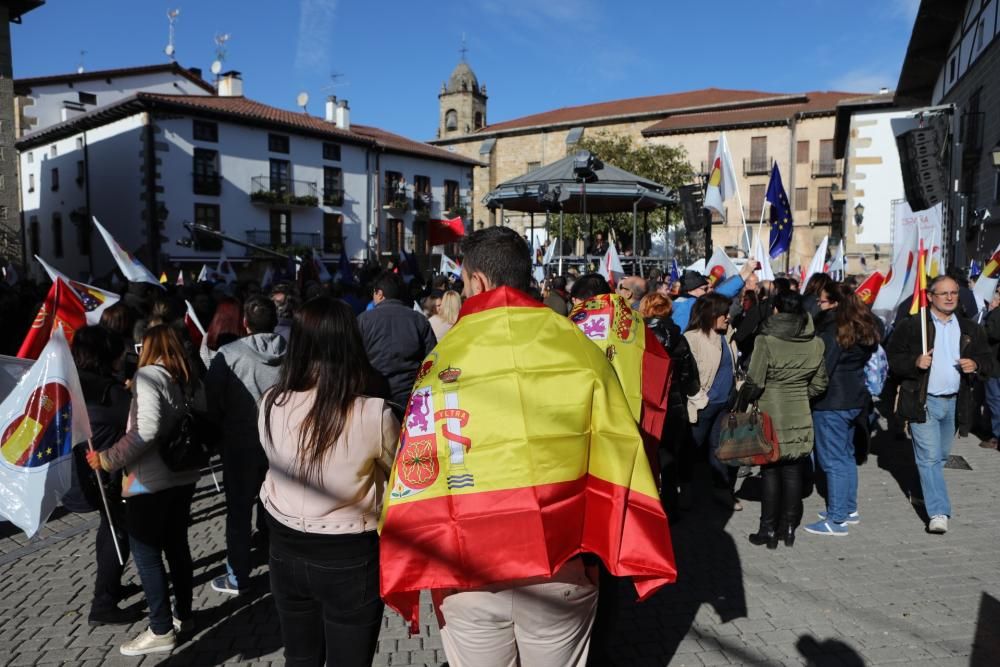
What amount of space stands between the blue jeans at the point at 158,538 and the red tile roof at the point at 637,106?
50789 millimetres

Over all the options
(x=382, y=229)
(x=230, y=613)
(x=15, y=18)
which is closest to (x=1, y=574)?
(x=230, y=613)

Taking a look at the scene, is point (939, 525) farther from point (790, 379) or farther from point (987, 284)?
point (987, 284)

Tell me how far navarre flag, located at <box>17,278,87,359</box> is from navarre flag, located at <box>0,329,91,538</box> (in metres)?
1.70

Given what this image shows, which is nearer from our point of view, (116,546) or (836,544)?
(116,546)

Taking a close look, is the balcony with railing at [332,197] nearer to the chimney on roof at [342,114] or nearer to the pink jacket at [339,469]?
the chimney on roof at [342,114]

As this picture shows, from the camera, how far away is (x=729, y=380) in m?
5.96

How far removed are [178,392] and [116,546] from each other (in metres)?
0.85

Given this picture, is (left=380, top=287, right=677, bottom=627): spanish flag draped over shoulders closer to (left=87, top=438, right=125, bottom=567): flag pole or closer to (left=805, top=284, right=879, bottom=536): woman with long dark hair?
(left=87, top=438, right=125, bottom=567): flag pole

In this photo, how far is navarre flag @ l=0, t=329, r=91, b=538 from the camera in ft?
10.1

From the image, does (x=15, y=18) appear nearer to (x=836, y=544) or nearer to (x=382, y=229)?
(x=382, y=229)

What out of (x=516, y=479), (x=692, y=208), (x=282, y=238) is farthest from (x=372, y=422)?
(x=282, y=238)

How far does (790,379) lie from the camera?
492cm

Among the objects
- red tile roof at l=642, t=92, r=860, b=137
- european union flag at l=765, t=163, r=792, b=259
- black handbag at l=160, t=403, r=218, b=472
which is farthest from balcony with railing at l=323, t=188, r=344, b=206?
black handbag at l=160, t=403, r=218, b=472

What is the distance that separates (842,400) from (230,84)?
114 feet
